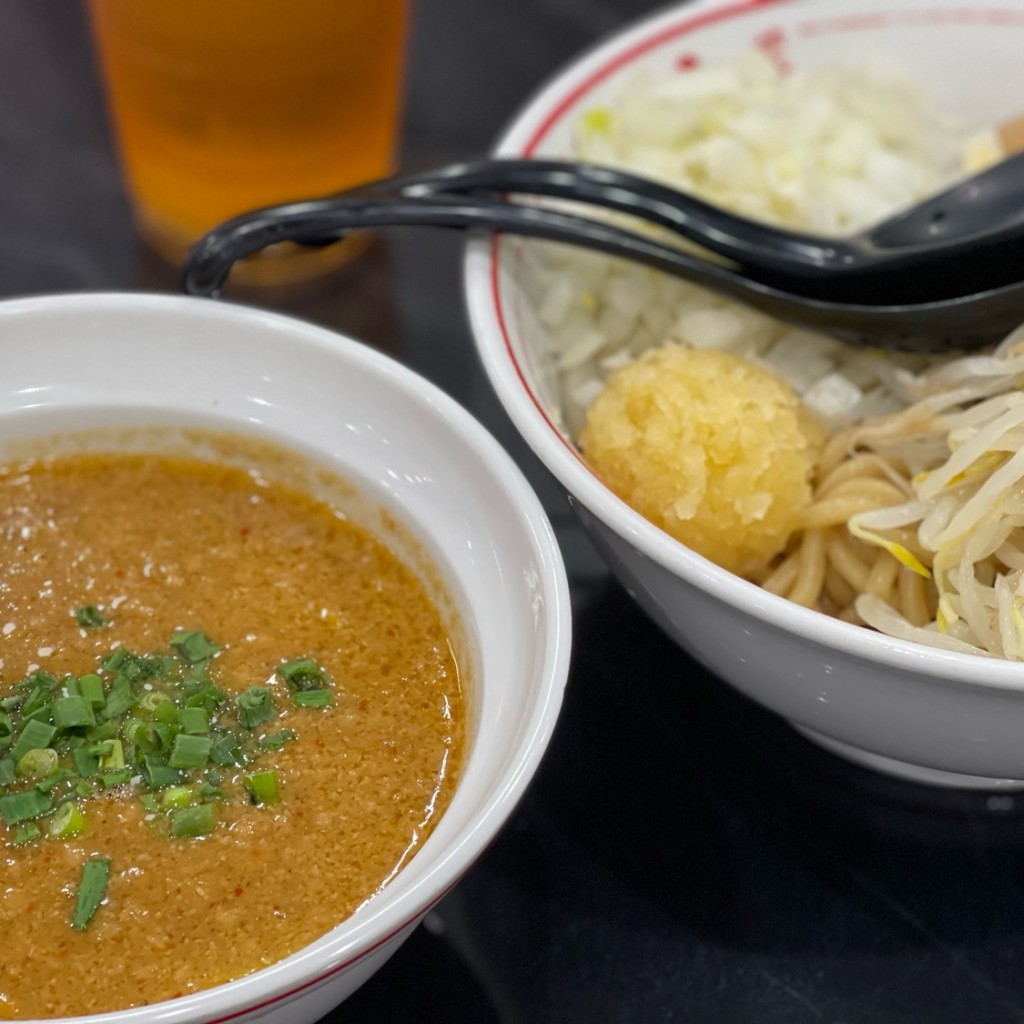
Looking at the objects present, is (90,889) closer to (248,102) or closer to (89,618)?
(89,618)

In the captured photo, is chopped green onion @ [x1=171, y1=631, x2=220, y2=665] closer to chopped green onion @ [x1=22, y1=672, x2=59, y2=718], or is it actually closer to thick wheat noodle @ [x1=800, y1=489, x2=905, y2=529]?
chopped green onion @ [x1=22, y1=672, x2=59, y2=718]

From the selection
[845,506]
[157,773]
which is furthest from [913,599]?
[157,773]

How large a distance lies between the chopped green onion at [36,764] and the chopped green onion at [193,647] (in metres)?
0.19

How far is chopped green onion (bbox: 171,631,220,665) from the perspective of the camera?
4.51 feet

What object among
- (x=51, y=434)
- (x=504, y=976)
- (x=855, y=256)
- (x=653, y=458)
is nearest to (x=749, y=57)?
(x=855, y=256)

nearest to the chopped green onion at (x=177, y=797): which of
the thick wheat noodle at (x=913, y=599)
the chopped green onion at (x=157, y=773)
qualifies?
the chopped green onion at (x=157, y=773)

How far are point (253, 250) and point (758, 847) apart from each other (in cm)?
104

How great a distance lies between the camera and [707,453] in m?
1.53

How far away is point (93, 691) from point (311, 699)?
236 millimetres

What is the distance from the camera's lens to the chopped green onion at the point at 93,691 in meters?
1.30

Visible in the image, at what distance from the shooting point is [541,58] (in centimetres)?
306

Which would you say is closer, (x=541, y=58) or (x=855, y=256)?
(x=855, y=256)

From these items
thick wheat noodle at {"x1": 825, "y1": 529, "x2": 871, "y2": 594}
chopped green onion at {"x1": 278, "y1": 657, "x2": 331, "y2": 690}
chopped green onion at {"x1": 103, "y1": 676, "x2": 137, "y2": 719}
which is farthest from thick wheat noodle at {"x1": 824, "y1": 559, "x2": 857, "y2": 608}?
chopped green onion at {"x1": 103, "y1": 676, "x2": 137, "y2": 719}

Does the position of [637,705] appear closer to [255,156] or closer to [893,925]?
[893,925]
